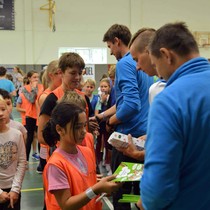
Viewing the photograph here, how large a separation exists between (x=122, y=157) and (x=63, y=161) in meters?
1.07

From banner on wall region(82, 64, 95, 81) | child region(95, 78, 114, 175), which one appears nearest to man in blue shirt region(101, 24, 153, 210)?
child region(95, 78, 114, 175)

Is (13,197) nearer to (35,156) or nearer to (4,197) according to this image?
(4,197)

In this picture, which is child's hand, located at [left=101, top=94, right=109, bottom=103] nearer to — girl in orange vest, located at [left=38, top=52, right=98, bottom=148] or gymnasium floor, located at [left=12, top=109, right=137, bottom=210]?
gymnasium floor, located at [left=12, top=109, right=137, bottom=210]

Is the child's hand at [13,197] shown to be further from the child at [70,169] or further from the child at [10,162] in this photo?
the child at [70,169]

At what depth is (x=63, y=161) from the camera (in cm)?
154

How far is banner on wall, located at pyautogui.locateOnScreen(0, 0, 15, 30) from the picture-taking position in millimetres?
11969

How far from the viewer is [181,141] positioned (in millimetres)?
967

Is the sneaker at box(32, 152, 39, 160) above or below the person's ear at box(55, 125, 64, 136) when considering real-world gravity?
below

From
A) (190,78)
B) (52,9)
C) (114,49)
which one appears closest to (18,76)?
(52,9)

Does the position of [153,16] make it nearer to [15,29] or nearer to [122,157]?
[15,29]

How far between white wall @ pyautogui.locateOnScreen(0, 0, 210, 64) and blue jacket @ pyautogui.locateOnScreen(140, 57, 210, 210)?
1196cm

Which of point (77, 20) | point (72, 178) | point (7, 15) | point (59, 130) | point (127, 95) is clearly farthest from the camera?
point (77, 20)

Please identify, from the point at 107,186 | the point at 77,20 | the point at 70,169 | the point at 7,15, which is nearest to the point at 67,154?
the point at 70,169

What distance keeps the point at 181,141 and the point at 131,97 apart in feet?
4.67
